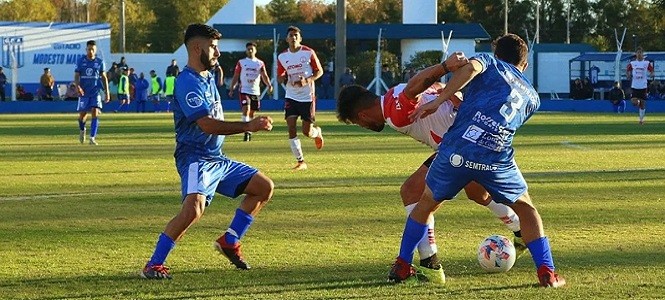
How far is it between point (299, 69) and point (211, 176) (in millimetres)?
10726

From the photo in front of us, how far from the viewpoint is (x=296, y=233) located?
1048 centimetres

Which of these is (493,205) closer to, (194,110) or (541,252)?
(541,252)

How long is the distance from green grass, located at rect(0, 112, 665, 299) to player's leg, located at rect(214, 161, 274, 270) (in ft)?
0.46

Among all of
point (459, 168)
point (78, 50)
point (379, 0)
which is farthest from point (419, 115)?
point (379, 0)

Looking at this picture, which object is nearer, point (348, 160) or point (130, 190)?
point (130, 190)

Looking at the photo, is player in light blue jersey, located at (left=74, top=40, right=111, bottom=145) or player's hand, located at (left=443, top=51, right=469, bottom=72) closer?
player's hand, located at (left=443, top=51, right=469, bottom=72)

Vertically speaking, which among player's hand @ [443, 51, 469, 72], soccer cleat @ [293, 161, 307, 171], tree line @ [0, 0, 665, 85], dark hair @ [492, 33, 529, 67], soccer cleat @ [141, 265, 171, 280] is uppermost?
tree line @ [0, 0, 665, 85]

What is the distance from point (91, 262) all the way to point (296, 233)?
2.14 m

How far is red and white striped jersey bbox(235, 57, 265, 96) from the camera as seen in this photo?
85.0 feet

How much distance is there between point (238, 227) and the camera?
8805mm

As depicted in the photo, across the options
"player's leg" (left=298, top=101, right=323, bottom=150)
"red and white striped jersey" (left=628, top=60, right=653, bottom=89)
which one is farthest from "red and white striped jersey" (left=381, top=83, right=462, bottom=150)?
"red and white striped jersey" (left=628, top=60, right=653, bottom=89)

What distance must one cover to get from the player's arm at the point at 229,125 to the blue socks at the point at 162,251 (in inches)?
30.8

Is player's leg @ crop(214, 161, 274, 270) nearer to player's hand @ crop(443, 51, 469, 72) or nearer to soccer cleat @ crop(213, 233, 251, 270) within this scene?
soccer cleat @ crop(213, 233, 251, 270)

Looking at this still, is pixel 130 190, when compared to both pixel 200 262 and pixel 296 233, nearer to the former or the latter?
pixel 296 233
